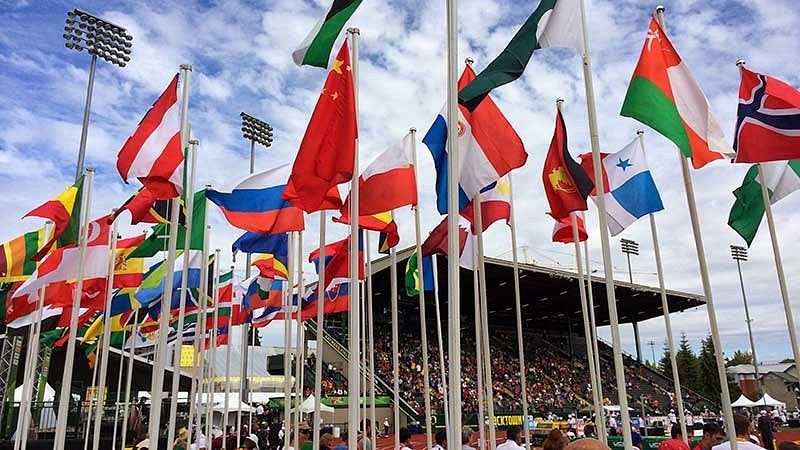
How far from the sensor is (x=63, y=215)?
462 inches

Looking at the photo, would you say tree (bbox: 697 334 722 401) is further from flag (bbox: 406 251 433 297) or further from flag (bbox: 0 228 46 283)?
flag (bbox: 0 228 46 283)

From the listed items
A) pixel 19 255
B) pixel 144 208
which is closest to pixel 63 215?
pixel 144 208

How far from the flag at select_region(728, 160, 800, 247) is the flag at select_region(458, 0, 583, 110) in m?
4.09

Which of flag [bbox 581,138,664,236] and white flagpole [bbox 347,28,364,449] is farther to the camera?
flag [bbox 581,138,664,236]

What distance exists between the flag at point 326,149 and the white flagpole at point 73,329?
5.19 meters

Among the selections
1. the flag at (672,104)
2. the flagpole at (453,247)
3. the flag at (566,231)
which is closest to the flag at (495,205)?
the flag at (566,231)

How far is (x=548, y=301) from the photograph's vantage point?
50188 millimetres

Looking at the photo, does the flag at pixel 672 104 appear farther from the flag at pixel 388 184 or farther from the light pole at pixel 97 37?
the light pole at pixel 97 37

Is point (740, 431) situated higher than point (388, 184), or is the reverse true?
point (388, 184)

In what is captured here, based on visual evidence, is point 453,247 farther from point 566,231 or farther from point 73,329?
point 73,329

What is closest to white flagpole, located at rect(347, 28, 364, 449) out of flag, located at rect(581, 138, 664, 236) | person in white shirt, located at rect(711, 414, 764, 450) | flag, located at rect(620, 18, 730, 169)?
flag, located at rect(620, 18, 730, 169)

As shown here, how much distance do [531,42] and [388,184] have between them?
391 cm

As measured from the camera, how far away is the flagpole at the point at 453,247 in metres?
6.05

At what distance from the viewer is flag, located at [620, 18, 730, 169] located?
24.2 feet
